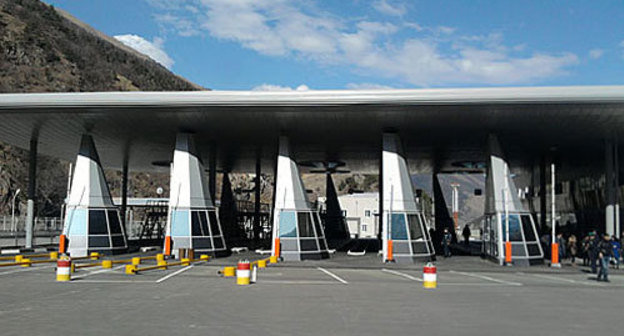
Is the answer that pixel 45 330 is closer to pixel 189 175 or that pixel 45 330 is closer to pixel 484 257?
pixel 189 175

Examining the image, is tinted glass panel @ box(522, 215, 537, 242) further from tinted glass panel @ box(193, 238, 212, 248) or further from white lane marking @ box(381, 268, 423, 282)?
tinted glass panel @ box(193, 238, 212, 248)

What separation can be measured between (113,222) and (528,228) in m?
20.3

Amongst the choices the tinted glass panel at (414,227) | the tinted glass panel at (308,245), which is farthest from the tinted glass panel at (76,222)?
the tinted glass panel at (414,227)

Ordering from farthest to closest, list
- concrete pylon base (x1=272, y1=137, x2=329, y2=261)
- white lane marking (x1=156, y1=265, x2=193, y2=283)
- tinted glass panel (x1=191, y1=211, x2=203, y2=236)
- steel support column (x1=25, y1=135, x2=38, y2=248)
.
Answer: steel support column (x1=25, y1=135, x2=38, y2=248) → tinted glass panel (x1=191, y1=211, x2=203, y2=236) → concrete pylon base (x1=272, y1=137, x2=329, y2=261) → white lane marking (x1=156, y1=265, x2=193, y2=283)

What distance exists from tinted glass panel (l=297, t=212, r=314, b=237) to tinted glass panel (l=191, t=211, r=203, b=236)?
4.79 metres

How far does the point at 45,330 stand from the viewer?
9945mm

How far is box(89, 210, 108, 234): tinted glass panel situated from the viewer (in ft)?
103

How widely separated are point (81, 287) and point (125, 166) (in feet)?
106

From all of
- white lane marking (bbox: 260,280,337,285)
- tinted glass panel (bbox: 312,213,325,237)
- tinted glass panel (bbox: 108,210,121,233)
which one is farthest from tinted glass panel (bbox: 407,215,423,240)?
tinted glass panel (bbox: 108,210,121,233)

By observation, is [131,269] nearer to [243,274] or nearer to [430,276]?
[243,274]

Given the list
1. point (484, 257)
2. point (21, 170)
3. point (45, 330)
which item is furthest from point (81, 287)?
point (21, 170)

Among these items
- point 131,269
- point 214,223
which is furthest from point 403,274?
point 214,223

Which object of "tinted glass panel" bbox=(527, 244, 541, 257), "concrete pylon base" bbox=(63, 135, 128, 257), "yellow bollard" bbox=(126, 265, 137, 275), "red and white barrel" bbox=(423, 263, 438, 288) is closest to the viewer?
"red and white barrel" bbox=(423, 263, 438, 288)

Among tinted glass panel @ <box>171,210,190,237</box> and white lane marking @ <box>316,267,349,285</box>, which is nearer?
white lane marking @ <box>316,267,349,285</box>
